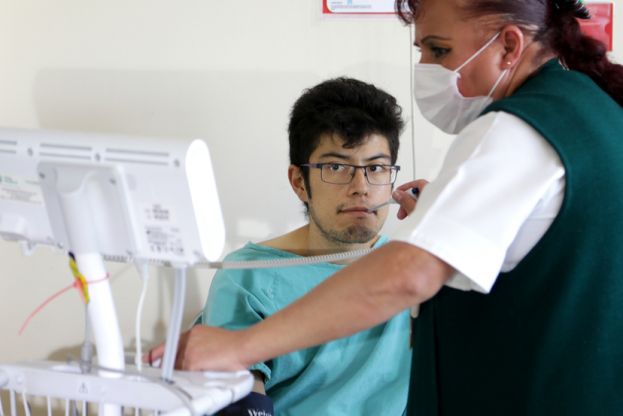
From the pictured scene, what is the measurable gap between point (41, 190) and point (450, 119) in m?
0.66

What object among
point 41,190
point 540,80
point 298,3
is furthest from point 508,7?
point 298,3

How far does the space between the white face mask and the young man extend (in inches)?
17.2

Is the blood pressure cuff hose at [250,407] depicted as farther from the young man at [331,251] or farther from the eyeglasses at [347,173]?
the eyeglasses at [347,173]

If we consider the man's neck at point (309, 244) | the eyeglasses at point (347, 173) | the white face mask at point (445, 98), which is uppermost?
the white face mask at point (445, 98)

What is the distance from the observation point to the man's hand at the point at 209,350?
0.94 metres

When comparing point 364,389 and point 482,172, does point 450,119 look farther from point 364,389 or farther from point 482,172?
point 364,389

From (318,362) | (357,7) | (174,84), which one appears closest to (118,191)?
(318,362)

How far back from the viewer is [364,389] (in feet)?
5.22

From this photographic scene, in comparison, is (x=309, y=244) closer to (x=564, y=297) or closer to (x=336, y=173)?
(x=336, y=173)

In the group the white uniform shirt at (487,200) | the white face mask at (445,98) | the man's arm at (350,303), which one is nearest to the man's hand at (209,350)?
the man's arm at (350,303)

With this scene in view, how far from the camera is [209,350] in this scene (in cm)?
96

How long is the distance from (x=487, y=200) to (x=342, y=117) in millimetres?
889

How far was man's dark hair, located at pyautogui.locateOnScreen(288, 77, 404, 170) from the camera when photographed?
5.55 ft

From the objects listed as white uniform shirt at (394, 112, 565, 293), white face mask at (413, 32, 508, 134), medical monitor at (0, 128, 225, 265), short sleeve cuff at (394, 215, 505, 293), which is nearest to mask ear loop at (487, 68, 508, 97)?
white face mask at (413, 32, 508, 134)
